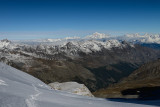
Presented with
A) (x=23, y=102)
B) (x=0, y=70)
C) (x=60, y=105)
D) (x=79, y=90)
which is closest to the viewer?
(x=23, y=102)

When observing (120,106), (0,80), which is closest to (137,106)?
(120,106)

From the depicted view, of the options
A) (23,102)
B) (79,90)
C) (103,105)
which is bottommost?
(79,90)

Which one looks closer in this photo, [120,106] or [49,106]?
[49,106]

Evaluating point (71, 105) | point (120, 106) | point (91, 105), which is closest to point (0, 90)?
point (71, 105)

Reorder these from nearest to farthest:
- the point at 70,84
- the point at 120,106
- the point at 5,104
→ the point at 5,104, the point at 120,106, the point at 70,84

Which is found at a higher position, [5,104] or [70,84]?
[5,104]

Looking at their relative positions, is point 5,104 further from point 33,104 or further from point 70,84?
point 70,84

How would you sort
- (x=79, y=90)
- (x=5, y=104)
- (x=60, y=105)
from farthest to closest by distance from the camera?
(x=79, y=90), (x=60, y=105), (x=5, y=104)

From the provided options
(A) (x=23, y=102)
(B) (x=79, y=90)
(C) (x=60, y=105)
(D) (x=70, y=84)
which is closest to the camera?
(A) (x=23, y=102)

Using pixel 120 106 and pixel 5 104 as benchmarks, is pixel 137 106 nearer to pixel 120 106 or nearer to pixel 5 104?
pixel 120 106
